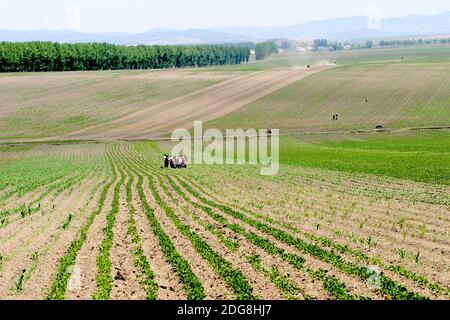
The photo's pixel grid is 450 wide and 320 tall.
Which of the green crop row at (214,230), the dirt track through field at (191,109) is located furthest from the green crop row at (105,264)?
the dirt track through field at (191,109)

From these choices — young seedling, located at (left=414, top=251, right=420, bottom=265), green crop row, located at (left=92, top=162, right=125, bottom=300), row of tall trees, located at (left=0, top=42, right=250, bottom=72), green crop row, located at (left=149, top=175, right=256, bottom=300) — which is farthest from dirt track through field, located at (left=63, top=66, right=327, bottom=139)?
young seedling, located at (left=414, top=251, right=420, bottom=265)

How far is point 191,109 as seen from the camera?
320ft

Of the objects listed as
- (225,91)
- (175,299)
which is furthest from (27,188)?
(225,91)

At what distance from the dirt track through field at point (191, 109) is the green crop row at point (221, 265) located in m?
57.1

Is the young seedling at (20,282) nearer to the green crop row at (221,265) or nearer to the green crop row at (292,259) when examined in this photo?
the green crop row at (221,265)

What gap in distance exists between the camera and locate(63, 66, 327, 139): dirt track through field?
80.9 m

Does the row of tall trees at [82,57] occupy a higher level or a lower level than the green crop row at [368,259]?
higher

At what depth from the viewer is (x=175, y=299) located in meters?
13.7

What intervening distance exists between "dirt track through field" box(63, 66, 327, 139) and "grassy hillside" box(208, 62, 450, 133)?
4340mm

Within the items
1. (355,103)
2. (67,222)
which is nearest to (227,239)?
(67,222)

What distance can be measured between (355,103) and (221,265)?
83806mm

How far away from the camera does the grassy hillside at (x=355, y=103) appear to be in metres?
80.2

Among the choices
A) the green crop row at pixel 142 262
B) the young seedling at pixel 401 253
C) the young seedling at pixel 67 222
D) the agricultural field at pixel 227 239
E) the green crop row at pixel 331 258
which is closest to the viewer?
the green crop row at pixel 331 258

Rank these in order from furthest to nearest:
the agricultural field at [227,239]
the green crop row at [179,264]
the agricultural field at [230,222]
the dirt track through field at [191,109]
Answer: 1. the dirt track through field at [191,109]
2. the agricultural field at [230,222]
3. the agricultural field at [227,239]
4. the green crop row at [179,264]
